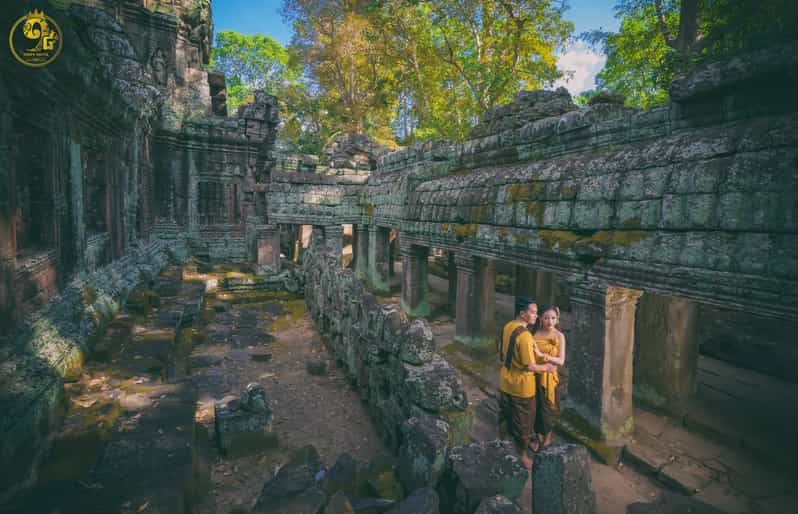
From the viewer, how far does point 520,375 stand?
411cm

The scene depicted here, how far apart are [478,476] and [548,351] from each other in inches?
83.3

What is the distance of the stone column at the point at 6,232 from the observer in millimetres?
3225

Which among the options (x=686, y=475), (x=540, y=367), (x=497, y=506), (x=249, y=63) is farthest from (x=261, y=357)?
(x=249, y=63)

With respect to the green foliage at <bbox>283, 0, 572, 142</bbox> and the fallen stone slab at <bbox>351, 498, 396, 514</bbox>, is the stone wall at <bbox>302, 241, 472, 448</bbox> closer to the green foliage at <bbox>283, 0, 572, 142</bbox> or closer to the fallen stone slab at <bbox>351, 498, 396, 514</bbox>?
the fallen stone slab at <bbox>351, 498, 396, 514</bbox>

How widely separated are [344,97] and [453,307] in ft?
61.4

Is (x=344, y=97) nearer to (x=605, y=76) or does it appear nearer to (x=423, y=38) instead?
(x=423, y=38)

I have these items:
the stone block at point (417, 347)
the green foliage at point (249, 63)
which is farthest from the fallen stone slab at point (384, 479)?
the green foliage at point (249, 63)

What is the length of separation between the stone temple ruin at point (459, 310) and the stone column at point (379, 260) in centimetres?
411

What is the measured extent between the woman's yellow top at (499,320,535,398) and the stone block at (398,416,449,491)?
1388 millimetres

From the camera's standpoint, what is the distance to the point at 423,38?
21203 millimetres

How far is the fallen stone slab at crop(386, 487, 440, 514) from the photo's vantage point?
2264mm

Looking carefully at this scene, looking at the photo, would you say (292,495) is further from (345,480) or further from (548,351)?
(548,351)

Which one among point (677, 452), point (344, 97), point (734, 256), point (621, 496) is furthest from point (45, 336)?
point (344, 97)

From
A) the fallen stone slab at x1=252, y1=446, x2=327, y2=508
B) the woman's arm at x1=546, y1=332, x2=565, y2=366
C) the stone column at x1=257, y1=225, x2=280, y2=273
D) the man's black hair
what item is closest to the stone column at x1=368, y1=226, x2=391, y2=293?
the stone column at x1=257, y1=225, x2=280, y2=273
